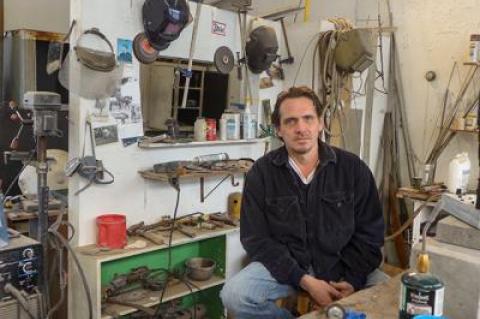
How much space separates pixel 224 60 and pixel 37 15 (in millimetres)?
1951

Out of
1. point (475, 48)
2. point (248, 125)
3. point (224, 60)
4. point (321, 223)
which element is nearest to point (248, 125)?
point (248, 125)

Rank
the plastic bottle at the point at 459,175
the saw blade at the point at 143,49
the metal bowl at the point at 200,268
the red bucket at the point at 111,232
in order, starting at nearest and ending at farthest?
the red bucket at the point at 111,232, the saw blade at the point at 143,49, the metal bowl at the point at 200,268, the plastic bottle at the point at 459,175

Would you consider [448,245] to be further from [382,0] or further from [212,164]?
Answer: [382,0]

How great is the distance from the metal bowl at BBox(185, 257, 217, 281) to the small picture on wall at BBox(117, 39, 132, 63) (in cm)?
121

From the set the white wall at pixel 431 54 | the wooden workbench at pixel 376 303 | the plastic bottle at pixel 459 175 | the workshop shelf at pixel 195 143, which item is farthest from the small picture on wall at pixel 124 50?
the white wall at pixel 431 54

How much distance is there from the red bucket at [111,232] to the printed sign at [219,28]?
1.30 m

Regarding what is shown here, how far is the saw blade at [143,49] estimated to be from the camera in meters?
2.51

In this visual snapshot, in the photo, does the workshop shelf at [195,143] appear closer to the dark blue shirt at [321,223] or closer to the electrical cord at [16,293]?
the dark blue shirt at [321,223]

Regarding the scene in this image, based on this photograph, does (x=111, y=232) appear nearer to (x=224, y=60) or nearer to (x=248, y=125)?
(x=248, y=125)

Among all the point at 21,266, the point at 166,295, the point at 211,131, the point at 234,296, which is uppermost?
the point at 211,131

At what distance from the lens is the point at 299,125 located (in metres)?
2.01

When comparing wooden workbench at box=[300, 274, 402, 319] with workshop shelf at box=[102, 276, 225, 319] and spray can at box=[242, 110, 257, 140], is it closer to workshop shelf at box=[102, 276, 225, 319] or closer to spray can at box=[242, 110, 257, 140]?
workshop shelf at box=[102, 276, 225, 319]

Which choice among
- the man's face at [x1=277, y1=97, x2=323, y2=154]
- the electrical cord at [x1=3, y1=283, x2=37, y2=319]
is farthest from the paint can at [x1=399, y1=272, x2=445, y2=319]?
the electrical cord at [x1=3, y1=283, x2=37, y2=319]

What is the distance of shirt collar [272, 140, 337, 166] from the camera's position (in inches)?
79.8
